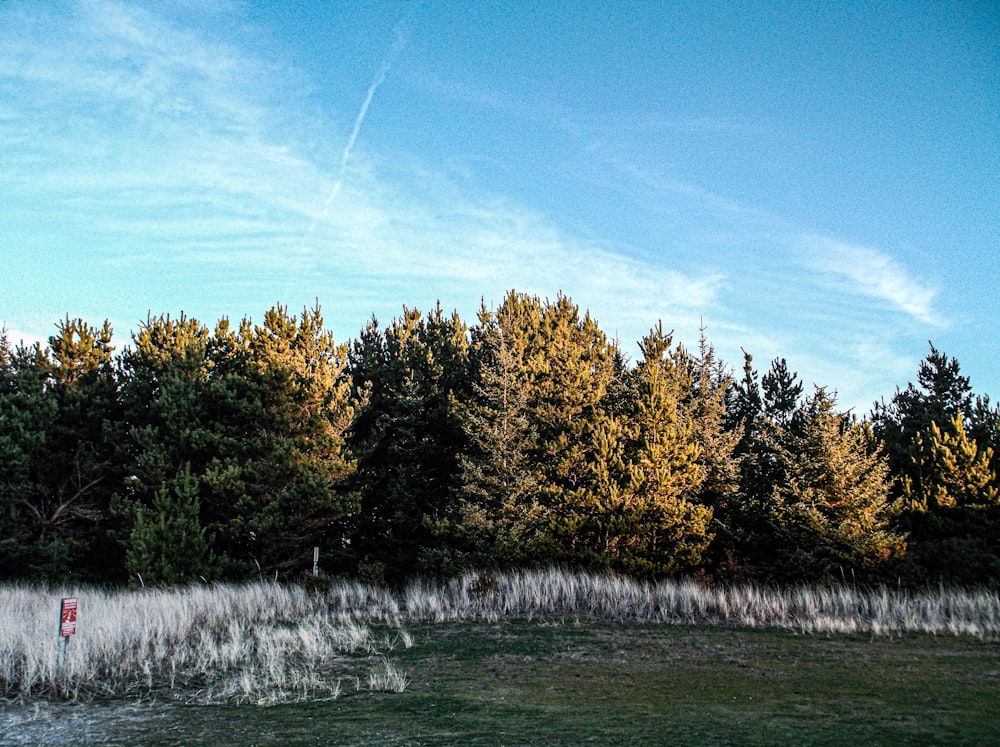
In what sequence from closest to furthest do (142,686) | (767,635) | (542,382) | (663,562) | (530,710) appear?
(530,710), (142,686), (767,635), (663,562), (542,382)

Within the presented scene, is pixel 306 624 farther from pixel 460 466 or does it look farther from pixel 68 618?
pixel 460 466

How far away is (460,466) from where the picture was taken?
80.1ft

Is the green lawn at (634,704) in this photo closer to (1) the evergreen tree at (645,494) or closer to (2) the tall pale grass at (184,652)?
(2) the tall pale grass at (184,652)

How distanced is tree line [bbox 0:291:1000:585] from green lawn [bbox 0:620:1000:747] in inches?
448

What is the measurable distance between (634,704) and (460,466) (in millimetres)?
17376

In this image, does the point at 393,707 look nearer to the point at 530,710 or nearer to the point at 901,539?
the point at 530,710

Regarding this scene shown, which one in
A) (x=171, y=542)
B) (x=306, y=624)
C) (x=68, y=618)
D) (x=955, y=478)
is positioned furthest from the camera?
(x=955, y=478)

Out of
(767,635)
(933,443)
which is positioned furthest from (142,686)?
(933,443)

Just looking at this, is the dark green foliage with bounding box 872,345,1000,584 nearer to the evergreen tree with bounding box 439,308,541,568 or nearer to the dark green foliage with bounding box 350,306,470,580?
the evergreen tree with bounding box 439,308,541,568

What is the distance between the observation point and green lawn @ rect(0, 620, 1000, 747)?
6141 millimetres

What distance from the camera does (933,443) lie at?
2373 centimetres

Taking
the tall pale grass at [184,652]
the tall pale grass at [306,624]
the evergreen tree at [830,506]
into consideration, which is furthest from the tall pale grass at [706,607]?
the evergreen tree at [830,506]

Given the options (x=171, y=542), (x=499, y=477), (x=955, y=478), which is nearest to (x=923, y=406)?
(x=955, y=478)

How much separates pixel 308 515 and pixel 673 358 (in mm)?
13336
